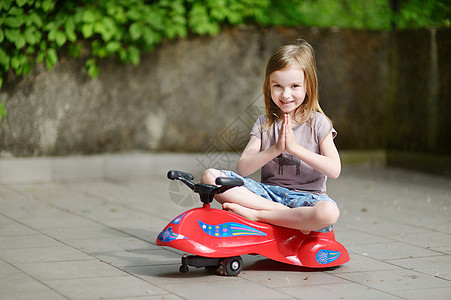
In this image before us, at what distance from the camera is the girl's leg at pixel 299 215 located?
3.71m

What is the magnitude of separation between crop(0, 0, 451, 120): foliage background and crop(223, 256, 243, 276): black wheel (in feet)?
12.5

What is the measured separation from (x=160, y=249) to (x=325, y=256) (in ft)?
3.45

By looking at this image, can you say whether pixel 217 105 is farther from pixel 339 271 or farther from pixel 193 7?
pixel 339 271

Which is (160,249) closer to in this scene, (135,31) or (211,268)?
(211,268)

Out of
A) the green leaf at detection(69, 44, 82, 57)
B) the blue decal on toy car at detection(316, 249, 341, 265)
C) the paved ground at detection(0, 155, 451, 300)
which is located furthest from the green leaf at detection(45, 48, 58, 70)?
the blue decal on toy car at detection(316, 249, 341, 265)

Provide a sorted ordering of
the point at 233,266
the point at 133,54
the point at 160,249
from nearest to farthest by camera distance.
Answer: the point at 233,266 → the point at 160,249 → the point at 133,54

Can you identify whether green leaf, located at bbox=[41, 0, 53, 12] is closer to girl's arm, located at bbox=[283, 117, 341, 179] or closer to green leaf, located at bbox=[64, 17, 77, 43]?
green leaf, located at bbox=[64, 17, 77, 43]

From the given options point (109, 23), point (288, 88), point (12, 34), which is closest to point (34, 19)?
point (12, 34)

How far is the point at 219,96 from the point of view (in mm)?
7859

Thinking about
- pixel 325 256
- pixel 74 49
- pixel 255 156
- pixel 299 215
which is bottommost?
pixel 325 256

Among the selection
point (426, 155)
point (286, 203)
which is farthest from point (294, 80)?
point (426, 155)

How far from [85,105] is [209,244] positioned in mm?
3973

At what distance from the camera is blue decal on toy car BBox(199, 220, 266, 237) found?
366 centimetres

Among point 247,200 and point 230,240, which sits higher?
point 247,200
